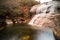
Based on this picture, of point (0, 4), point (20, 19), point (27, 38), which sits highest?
point (0, 4)

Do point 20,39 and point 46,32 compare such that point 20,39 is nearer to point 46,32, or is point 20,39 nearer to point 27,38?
point 27,38

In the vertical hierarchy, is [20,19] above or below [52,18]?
below

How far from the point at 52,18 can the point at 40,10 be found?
4.30 m

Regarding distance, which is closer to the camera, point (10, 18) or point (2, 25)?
point (2, 25)

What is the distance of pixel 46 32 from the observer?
9766mm

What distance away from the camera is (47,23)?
11.0m

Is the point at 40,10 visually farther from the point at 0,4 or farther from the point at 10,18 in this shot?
the point at 0,4

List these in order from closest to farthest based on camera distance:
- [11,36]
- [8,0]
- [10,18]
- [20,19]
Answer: [11,36] < [8,0] < [10,18] < [20,19]

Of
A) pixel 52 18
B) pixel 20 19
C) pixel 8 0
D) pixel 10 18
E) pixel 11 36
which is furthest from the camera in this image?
pixel 20 19

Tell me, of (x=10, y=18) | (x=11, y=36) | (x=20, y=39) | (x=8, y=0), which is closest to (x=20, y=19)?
(x=10, y=18)

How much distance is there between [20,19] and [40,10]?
2.05 m

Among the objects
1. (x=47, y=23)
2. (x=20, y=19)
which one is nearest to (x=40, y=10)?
(x=20, y=19)

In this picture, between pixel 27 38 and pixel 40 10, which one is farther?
pixel 40 10

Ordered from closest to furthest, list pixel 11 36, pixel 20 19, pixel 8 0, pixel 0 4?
pixel 11 36 → pixel 0 4 → pixel 8 0 → pixel 20 19
